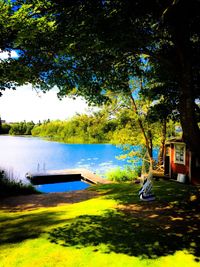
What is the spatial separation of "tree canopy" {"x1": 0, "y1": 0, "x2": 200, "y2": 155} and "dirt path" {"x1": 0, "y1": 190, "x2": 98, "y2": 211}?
6.10 metres

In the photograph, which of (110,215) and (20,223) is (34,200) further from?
(110,215)

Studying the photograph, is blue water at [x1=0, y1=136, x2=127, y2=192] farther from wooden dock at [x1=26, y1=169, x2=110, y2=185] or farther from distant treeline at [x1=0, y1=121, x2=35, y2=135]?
distant treeline at [x1=0, y1=121, x2=35, y2=135]

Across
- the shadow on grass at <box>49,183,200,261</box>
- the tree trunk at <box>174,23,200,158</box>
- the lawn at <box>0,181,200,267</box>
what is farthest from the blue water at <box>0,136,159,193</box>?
the tree trunk at <box>174,23,200,158</box>

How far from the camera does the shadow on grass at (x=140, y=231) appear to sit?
7.44 m

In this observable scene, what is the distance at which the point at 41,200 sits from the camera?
15.6m

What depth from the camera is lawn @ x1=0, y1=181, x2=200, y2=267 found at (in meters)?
6.87

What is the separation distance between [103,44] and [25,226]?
7.15 m

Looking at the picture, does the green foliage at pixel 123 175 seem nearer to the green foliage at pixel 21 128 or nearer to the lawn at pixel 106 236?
the lawn at pixel 106 236

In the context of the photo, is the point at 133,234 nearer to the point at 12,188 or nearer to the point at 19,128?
the point at 12,188

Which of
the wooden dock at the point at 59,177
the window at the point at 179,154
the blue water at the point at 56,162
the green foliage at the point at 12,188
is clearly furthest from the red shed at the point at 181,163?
the green foliage at the point at 12,188

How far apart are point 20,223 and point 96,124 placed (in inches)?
814

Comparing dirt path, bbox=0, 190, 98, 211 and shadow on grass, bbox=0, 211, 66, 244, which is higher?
shadow on grass, bbox=0, 211, 66, 244

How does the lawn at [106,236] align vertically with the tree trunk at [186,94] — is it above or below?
below

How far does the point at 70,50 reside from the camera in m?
10.1
